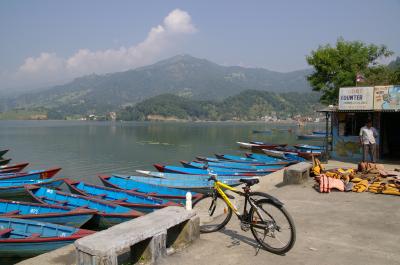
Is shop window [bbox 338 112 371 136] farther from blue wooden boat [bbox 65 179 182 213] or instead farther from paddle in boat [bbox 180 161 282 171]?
blue wooden boat [bbox 65 179 182 213]

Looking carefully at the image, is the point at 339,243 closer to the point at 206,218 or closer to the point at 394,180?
the point at 206,218

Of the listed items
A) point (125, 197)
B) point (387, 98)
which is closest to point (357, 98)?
point (387, 98)

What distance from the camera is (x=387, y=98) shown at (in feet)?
50.5

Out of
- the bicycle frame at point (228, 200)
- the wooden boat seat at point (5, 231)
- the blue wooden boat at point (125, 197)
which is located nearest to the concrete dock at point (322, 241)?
the bicycle frame at point (228, 200)

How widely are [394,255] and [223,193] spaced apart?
114 inches

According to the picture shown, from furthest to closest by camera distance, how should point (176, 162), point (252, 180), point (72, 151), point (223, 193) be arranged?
point (72, 151) < point (176, 162) < point (223, 193) < point (252, 180)

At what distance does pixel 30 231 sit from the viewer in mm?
10227

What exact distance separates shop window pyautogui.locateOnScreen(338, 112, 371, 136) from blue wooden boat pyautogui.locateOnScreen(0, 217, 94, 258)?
1301cm

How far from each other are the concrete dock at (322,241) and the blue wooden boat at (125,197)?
5.25 meters

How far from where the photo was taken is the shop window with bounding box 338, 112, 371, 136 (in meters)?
16.9

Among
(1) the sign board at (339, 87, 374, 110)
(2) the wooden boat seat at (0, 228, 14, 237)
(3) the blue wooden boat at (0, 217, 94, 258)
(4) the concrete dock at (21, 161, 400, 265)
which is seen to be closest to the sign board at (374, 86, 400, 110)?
(1) the sign board at (339, 87, 374, 110)

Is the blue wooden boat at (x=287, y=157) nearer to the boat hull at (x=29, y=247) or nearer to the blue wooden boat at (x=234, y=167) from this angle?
the blue wooden boat at (x=234, y=167)

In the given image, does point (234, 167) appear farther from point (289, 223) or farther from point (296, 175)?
point (289, 223)

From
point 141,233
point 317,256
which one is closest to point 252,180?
point 317,256
